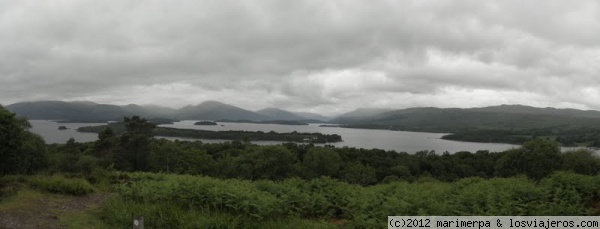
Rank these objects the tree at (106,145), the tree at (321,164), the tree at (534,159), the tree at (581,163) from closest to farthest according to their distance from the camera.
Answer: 1. the tree at (581,163)
2. the tree at (534,159)
3. the tree at (106,145)
4. the tree at (321,164)

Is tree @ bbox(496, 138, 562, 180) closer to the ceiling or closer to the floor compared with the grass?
closer to the floor

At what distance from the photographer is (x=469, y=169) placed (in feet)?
208

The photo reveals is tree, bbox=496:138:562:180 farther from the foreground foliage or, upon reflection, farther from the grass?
the grass

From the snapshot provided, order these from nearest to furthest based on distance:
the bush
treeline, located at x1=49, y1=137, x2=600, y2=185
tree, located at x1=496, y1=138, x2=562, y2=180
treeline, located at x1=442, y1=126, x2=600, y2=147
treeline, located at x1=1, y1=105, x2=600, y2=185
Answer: the bush, treeline, located at x1=1, y1=105, x2=600, y2=185, tree, located at x1=496, y1=138, x2=562, y2=180, treeline, located at x1=49, y1=137, x2=600, y2=185, treeline, located at x1=442, y1=126, x2=600, y2=147

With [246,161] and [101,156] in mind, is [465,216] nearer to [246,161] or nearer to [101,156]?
[246,161]

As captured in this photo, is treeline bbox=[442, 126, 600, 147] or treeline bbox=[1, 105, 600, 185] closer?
treeline bbox=[1, 105, 600, 185]

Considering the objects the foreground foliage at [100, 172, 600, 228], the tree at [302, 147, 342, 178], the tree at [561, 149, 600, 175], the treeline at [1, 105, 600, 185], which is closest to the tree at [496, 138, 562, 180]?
the treeline at [1, 105, 600, 185]

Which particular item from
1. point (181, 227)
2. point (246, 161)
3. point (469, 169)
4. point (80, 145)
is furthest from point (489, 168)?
point (80, 145)

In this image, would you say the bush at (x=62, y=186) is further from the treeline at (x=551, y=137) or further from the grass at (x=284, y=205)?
the treeline at (x=551, y=137)

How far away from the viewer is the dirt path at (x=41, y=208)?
25.1 ft

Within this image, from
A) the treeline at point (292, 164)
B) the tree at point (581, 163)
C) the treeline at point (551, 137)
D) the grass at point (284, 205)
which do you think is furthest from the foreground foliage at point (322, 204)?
the treeline at point (551, 137)

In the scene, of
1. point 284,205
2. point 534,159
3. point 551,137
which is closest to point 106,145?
point 284,205

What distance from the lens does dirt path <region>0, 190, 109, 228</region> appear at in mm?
7664

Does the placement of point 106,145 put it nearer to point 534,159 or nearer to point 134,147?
point 134,147
